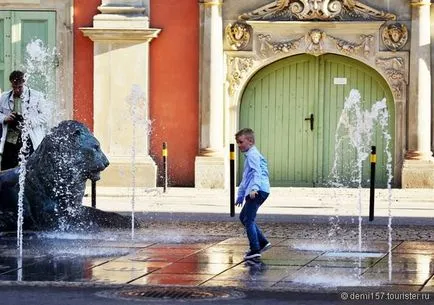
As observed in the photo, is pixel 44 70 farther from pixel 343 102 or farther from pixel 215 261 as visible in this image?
pixel 215 261

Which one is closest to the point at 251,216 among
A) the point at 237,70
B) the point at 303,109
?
the point at 237,70

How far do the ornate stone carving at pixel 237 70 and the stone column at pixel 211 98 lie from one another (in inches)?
7.1

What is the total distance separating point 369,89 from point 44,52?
6211mm

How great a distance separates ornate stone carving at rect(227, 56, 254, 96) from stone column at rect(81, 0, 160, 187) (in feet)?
5.18

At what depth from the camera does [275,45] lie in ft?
A: 85.1

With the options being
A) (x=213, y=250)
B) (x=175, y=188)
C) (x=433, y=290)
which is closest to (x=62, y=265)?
(x=213, y=250)

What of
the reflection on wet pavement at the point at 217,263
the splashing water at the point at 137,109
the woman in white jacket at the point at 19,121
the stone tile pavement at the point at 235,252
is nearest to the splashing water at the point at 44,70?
the splashing water at the point at 137,109

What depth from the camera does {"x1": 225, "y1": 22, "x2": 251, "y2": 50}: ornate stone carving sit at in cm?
2603

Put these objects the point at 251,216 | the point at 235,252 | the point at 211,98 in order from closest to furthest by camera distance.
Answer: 1. the point at 251,216
2. the point at 235,252
3. the point at 211,98

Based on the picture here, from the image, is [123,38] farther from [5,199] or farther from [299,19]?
[5,199]

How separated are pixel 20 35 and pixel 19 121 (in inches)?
419

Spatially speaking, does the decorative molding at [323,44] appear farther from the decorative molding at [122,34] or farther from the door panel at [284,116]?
the decorative molding at [122,34]

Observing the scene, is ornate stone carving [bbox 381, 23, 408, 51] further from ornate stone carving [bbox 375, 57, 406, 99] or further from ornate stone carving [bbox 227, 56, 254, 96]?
ornate stone carving [bbox 227, 56, 254, 96]

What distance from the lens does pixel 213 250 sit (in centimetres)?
1411
